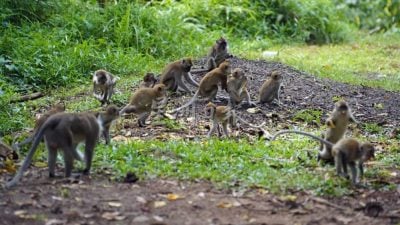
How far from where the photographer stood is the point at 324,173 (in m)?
8.54

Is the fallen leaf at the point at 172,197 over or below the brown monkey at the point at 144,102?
below

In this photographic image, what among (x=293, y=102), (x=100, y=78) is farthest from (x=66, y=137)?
(x=293, y=102)

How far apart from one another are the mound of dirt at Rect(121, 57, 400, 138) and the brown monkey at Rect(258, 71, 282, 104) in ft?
0.42

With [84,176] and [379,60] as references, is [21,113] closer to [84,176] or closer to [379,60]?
[84,176]

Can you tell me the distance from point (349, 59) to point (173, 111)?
343 inches

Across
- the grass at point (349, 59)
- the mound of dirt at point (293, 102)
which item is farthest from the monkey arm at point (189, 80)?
the grass at point (349, 59)

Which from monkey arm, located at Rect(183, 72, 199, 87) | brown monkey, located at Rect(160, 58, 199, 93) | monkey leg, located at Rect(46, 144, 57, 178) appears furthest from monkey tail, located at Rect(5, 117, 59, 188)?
monkey arm, located at Rect(183, 72, 199, 87)

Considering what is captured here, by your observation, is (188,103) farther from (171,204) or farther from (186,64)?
(171,204)

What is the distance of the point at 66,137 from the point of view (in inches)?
306

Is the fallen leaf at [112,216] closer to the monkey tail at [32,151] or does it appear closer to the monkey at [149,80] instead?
the monkey tail at [32,151]

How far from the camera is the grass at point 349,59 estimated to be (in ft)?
55.0

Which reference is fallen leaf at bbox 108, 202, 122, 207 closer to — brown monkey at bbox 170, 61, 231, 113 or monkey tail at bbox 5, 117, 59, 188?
monkey tail at bbox 5, 117, 59, 188

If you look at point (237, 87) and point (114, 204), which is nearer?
point (114, 204)

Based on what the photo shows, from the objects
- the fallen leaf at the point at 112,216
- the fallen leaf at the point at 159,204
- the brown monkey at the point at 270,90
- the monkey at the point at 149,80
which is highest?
the monkey at the point at 149,80
